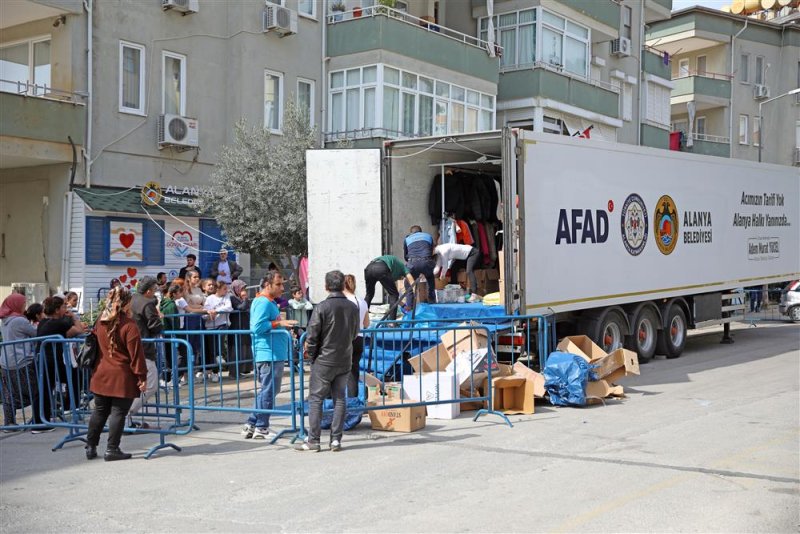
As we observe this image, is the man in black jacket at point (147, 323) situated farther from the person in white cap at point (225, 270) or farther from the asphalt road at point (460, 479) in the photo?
the person in white cap at point (225, 270)

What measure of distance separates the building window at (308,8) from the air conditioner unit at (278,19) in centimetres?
104

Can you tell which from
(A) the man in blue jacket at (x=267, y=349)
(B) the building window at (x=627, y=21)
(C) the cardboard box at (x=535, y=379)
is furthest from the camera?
(B) the building window at (x=627, y=21)

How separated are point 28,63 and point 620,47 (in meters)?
23.1

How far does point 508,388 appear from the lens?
11.6m

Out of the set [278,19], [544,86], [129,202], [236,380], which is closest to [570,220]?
[236,380]

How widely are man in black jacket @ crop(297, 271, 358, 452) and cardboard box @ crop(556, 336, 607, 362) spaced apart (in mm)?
4295

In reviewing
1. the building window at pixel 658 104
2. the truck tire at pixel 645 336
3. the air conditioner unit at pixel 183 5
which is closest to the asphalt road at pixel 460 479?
the truck tire at pixel 645 336

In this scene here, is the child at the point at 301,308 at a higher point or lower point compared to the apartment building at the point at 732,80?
lower

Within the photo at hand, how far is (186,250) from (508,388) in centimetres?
1325

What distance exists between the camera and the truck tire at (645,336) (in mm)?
16781

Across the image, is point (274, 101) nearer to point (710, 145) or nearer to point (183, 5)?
point (183, 5)

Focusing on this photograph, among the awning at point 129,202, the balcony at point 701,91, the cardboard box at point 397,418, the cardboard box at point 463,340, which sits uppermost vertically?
the balcony at point 701,91

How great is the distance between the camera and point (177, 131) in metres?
22.6

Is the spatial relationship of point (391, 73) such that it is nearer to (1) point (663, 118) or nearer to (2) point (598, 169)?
(2) point (598, 169)
